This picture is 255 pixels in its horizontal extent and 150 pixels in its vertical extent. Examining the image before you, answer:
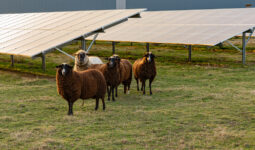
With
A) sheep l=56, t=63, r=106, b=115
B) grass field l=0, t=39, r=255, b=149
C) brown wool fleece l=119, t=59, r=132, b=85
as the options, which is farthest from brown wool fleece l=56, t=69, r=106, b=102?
brown wool fleece l=119, t=59, r=132, b=85

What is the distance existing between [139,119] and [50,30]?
554 inches

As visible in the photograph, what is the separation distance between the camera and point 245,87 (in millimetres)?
15414

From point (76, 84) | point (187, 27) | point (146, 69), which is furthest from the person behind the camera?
point (187, 27)

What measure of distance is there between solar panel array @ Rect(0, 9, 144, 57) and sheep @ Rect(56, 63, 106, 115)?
7048 millimetres

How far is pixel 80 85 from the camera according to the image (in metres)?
10.5

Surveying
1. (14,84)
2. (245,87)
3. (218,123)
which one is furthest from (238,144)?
(14,84)

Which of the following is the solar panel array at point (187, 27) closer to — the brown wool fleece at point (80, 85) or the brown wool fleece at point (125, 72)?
the brown wool fleece at point (125, 72)

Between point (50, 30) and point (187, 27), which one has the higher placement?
point (187, 27)

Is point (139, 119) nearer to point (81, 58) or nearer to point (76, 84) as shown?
point (76, 84)

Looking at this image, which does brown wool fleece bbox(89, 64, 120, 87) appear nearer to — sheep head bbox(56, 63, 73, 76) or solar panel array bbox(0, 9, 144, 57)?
sheep head bbox(56, 63, 73, 76)

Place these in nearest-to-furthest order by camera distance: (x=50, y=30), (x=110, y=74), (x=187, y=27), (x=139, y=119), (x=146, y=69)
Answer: (x=139, y=119) < (x=110, y=74) < (x=146, y=69) < (x=50, y=30) < (x=187, y=27)

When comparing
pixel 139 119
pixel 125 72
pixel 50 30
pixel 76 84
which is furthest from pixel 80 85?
pixel 50 30

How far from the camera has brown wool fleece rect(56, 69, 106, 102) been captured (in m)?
10.2

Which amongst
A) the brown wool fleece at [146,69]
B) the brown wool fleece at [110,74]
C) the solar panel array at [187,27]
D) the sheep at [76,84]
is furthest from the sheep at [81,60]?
the solar panel array at [187,27]
